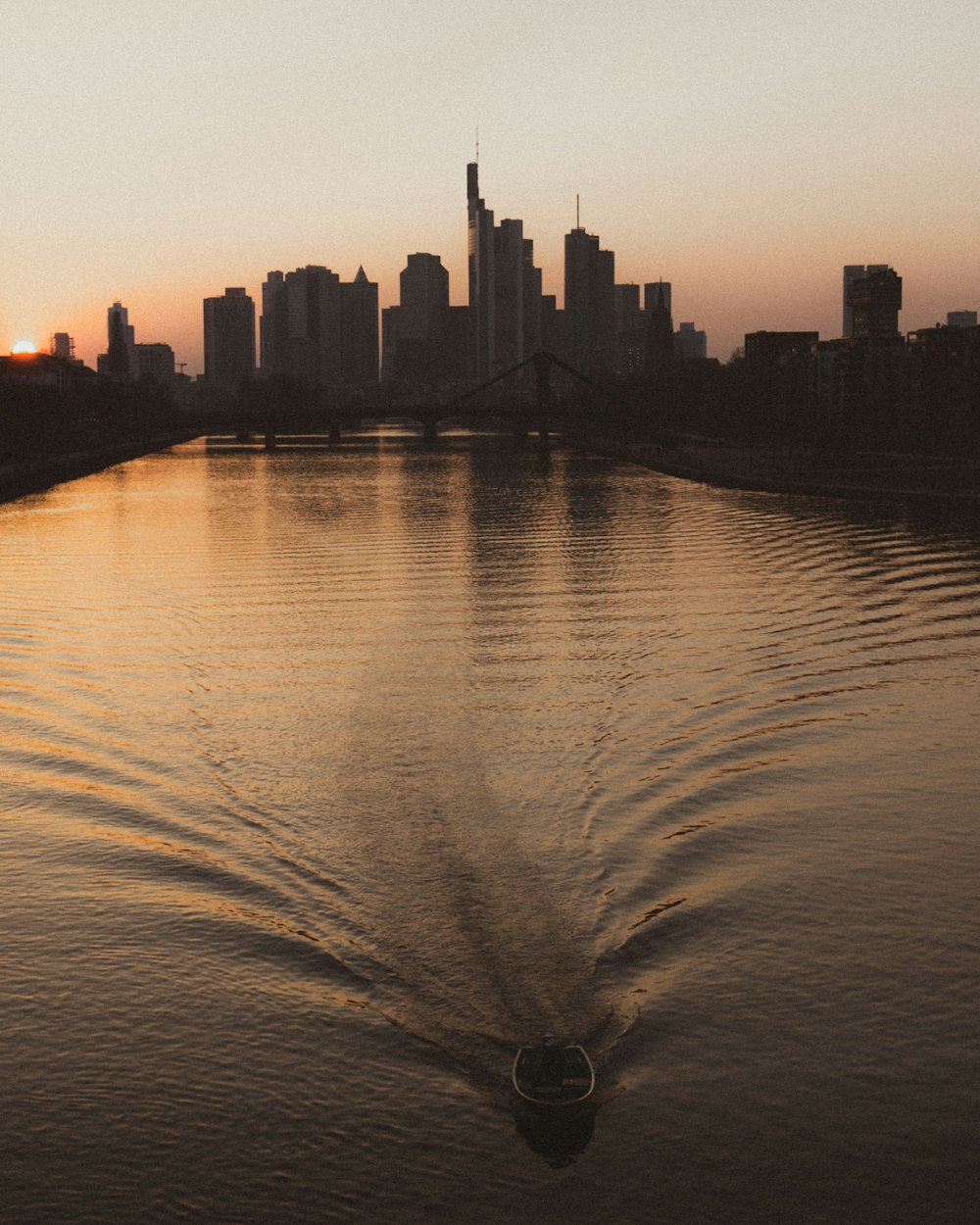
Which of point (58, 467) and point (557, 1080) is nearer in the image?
point (557, 1080)

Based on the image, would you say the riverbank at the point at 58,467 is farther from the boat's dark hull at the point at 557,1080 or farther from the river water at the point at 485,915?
the boat's dark hull at the point at 557,1080

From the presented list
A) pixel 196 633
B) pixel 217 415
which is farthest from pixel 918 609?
pixel 217 415

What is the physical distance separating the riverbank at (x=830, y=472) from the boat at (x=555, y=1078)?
62358mm

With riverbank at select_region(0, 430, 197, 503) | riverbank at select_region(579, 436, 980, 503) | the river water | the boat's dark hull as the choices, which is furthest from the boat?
riverbank at select_region(0, 430, 197, 503)

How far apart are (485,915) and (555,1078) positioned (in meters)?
4.22

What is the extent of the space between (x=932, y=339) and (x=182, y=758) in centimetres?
13073

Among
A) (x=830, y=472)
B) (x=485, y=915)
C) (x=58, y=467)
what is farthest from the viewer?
(x=58, y=467)

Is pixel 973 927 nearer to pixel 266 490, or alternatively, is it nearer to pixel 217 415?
pixel 266 490

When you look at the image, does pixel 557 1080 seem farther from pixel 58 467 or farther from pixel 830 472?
pixel 58 467

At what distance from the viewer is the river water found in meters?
11.3

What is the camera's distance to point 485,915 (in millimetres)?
15969

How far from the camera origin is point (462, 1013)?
13.6 metres

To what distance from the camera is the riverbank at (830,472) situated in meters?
75.7

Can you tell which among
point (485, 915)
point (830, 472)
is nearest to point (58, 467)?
point (830, 472)
